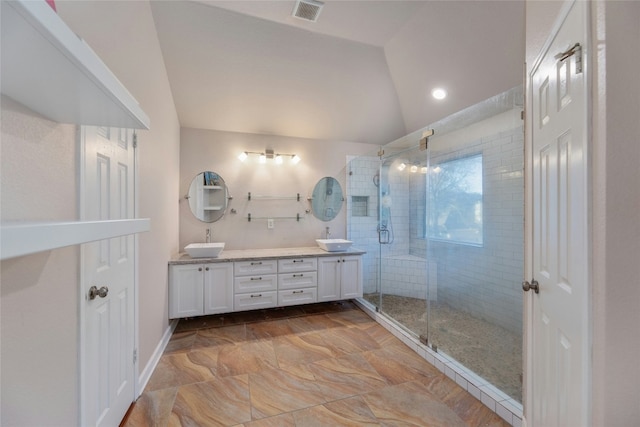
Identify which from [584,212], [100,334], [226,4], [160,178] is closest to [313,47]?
[226,4]

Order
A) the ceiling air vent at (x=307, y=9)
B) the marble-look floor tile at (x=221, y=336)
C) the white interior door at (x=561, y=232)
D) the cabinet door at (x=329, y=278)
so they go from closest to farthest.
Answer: the white interior door at (x=561, y=232), the ceiling air vent at (x=307, y=9), the marble-look floor tile at (x=221, y=336), the cabinet door at (x=329, y=278)

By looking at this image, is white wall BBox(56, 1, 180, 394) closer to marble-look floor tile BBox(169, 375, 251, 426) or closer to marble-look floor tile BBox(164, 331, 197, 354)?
marble-look floor tile BBox(164, 331, 197, 354)

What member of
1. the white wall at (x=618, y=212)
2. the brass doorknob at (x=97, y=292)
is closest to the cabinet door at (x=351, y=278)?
the brass doorknob at (x=97, y=292)

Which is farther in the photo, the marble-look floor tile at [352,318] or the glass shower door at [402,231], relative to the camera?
the glass shower door at [402,231]

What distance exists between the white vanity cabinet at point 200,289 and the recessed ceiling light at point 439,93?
3108mm

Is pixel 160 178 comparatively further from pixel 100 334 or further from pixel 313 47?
pixel 313 47

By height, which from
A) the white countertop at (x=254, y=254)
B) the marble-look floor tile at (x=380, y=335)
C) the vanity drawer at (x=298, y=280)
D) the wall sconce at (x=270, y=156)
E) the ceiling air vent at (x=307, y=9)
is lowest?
the marble-look floor tile at (x=380, y=335)

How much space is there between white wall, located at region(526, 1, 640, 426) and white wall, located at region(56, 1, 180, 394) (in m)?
1.92

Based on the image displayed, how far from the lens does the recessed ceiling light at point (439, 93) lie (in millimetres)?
2894

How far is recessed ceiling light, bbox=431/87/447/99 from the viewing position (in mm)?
2894

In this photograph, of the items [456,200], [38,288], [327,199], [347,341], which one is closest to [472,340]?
[347,341]

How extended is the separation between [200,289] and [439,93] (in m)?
3.52

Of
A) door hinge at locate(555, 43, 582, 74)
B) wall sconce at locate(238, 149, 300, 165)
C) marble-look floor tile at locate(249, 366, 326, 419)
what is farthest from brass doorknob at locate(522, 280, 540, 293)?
wall sconce at locate(238, 149, 300, 165)

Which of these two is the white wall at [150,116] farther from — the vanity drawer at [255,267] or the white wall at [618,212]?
the white wall at [618,212]
